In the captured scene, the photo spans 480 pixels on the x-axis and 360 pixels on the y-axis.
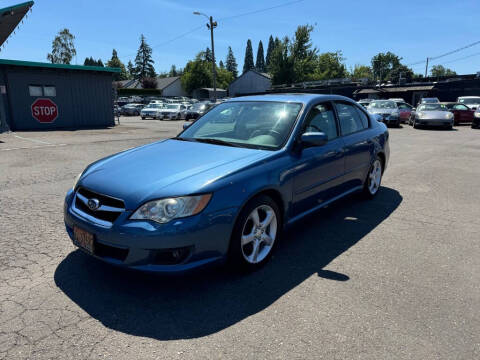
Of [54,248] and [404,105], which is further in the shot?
[404,105]

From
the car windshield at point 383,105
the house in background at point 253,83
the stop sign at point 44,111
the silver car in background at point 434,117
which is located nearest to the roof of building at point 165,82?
the house in background at point 253,83

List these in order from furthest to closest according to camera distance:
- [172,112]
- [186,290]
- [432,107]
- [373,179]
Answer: [172,112] → [432,107] → [373,179] → [186,290]

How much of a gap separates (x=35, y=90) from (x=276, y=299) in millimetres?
19796

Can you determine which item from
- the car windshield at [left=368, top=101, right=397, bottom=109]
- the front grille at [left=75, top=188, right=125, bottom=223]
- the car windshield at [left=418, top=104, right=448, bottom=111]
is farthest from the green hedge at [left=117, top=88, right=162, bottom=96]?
the front grille at [left=75, top=188, right=125, bottom=223]

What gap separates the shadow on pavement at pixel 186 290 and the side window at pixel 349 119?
1565 mm

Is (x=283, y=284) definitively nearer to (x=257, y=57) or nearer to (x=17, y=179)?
(x=17, y=179)

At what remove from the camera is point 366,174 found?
5215mm

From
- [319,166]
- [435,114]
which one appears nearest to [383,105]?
[435,114]

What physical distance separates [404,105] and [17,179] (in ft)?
74.3

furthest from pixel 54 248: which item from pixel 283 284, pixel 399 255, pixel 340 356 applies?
pixel 399 255

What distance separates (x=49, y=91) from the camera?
18.8m

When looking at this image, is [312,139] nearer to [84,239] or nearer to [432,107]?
[84,239]

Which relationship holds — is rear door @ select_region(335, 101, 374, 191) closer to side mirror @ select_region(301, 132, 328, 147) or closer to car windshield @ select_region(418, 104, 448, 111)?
side mirror @ select_region(301, 132, 328, 147)

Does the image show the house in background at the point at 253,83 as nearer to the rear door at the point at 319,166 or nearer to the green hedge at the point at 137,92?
the green hedge at the point at 137,92
